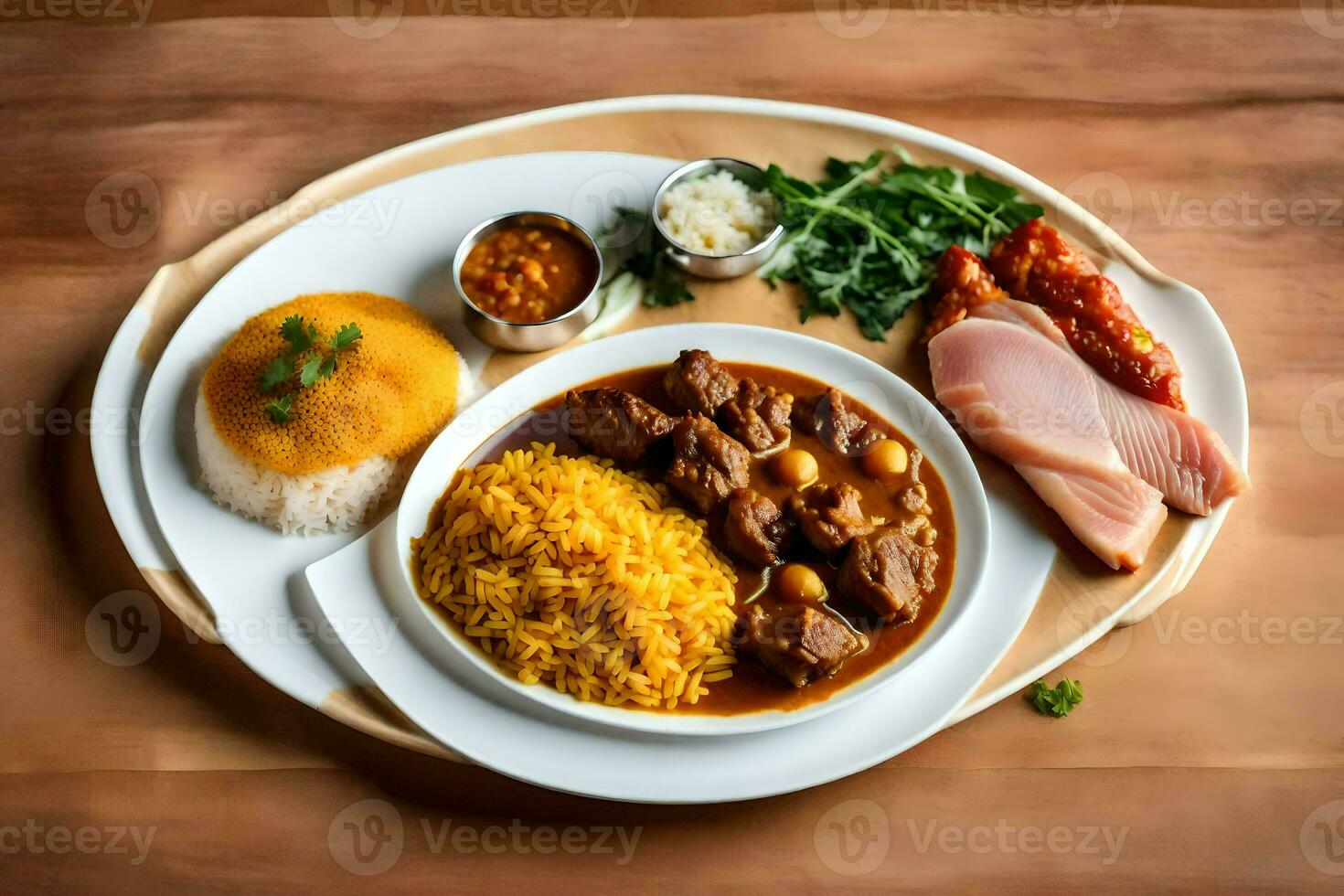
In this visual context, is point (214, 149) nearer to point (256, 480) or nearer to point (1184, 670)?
point (256, 480)

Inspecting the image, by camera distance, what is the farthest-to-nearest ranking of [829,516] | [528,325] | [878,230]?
[878,230], [528,325], [829,516]

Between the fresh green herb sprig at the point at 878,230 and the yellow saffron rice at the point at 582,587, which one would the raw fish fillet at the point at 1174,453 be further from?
the yellow saffron rice at the point at 582,587

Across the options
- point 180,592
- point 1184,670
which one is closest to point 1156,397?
point 1184,670
